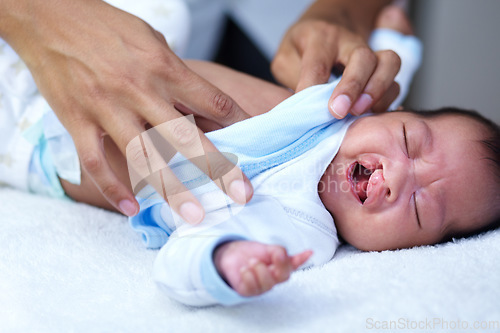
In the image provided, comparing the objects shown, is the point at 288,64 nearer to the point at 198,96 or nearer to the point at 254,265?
the point at 198,96

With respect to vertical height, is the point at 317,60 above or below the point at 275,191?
above

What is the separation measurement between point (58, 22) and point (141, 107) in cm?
25

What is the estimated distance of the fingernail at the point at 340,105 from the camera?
859mm

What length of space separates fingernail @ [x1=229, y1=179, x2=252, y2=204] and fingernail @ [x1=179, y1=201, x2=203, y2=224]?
2.3 inches

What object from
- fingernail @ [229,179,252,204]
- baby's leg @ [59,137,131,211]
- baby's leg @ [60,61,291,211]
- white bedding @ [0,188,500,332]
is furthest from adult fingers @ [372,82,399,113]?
baby's leg @ [59,137,131,211]

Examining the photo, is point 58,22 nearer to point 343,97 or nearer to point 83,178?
point 83,178

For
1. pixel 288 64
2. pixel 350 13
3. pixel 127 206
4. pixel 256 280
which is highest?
pixel 350 13

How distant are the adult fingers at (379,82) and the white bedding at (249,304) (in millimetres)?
287

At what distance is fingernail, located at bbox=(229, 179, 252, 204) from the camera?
72 cm

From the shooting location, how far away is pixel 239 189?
0.72 metres

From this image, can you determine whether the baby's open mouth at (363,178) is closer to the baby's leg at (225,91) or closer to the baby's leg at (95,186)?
the baby's leg at (225,91)

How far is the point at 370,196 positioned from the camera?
2.75ft

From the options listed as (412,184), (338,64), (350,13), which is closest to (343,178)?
(412,184)

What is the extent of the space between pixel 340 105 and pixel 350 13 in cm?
74
